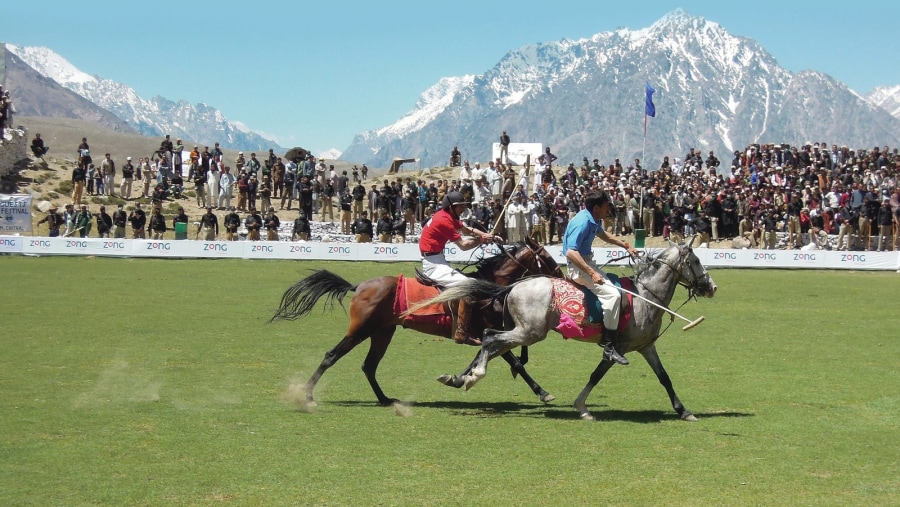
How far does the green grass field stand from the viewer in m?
8.54

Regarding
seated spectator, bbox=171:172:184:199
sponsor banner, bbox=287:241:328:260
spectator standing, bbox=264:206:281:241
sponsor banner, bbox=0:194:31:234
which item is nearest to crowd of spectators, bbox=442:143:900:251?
sponsor banner, bbox=287:241:328:260

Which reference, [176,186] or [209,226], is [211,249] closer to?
[209,226]

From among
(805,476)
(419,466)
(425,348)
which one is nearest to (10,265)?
(425,348)

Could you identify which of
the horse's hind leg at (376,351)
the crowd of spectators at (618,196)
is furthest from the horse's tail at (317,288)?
the crowd of spectators at (618,196)

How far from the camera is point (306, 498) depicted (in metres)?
8.20

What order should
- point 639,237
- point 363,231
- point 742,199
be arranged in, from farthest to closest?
point 742,199 → point 363,231 → point 639,237

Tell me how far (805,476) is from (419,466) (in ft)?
11.4

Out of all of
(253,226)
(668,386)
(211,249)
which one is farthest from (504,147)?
(668,386)

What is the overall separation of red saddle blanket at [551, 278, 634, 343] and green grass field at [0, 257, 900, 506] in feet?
3.27

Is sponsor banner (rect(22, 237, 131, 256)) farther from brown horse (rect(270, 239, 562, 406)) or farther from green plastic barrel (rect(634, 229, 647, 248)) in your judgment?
brown horse (rect(270, 239, 562, 406))

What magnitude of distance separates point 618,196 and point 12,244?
75.5 ft

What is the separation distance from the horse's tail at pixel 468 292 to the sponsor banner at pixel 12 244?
27.2m

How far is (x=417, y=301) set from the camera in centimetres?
1228

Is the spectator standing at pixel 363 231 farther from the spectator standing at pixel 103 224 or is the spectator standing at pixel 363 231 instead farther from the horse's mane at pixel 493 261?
the horse's mane at pixel 493 261
